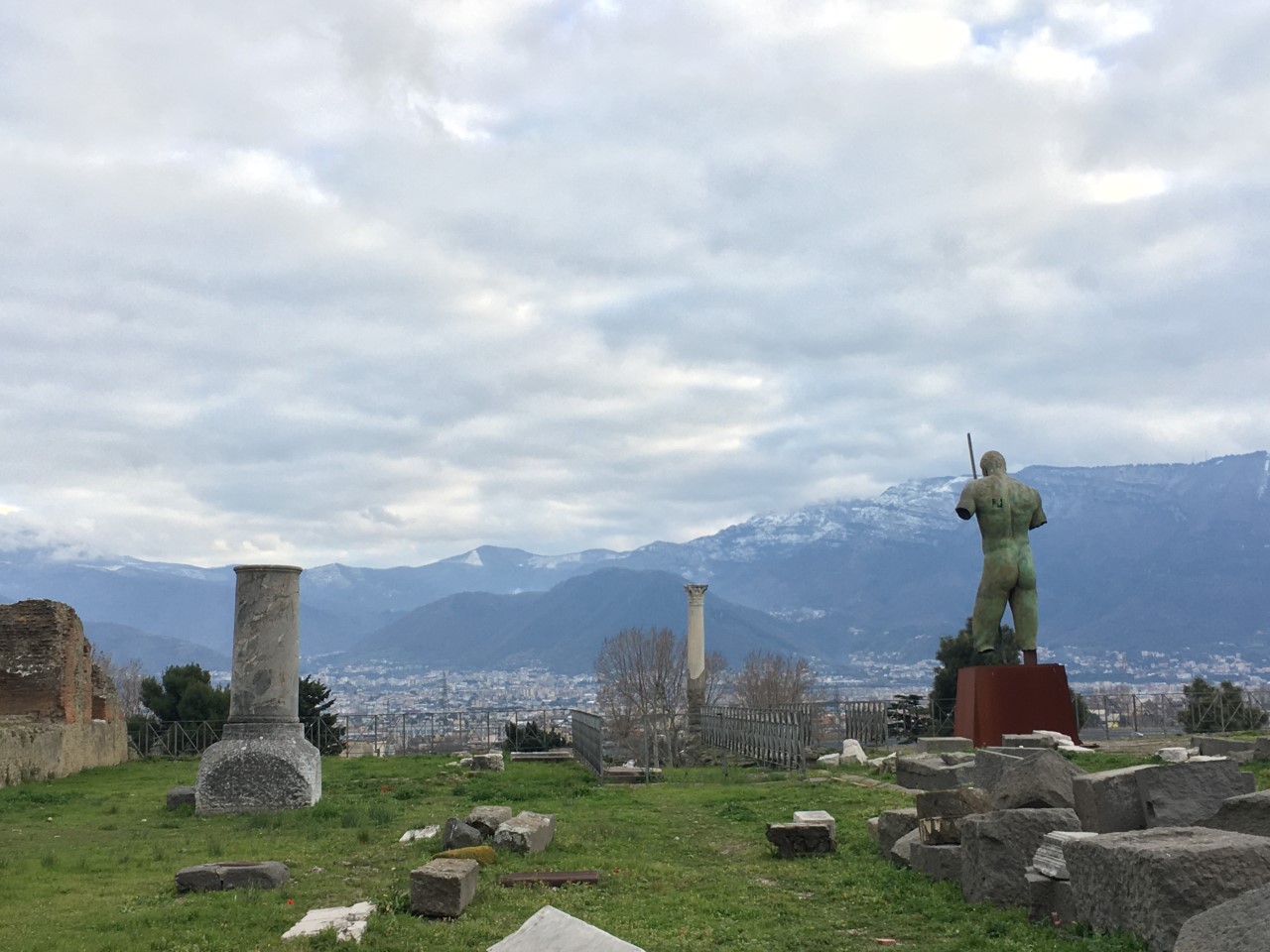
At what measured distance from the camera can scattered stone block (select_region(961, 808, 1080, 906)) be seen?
9.07 metres

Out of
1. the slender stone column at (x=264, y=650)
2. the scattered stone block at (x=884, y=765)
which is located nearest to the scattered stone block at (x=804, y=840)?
the slender stone column at (x=264, y=650)

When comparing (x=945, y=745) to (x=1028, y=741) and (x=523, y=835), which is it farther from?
(x=523, y=835)

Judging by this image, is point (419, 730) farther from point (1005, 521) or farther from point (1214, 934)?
point (1214, 934)

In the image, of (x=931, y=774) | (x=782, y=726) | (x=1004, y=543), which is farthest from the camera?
(x=782, y=726)

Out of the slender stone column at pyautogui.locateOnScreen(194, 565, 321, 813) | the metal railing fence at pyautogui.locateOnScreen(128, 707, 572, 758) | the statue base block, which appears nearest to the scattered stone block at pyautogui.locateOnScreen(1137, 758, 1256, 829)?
the statue base block

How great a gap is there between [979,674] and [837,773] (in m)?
3.96

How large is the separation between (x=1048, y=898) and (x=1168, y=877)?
1858 millimetres

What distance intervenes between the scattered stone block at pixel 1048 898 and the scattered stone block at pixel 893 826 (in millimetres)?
2953

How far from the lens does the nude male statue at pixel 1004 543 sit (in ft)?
70.0

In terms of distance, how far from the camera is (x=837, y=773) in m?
22.9

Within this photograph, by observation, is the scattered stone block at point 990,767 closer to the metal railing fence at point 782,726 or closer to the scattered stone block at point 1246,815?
the scattered stone block at point 1246,815

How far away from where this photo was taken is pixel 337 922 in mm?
8742

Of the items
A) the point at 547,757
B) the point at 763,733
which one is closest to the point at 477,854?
the point at 763,733

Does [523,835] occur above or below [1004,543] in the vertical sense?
below
